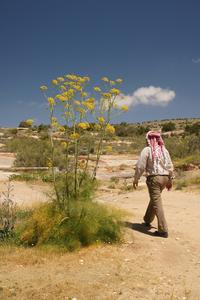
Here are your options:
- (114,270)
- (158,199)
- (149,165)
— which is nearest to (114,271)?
(114,270)

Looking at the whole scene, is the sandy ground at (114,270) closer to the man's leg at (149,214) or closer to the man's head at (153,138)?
the man's leg at (149,214)

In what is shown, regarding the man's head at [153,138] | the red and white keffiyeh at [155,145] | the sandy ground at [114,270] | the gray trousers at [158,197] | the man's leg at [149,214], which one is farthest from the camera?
the man's leg at [149,214]

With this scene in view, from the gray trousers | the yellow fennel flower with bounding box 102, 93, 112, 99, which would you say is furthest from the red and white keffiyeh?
the yellow fennel flower with bounding box 102, 93, 112, 99

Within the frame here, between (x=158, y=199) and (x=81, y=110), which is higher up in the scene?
(x=81, y=110)

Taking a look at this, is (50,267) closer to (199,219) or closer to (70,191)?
(70,191)

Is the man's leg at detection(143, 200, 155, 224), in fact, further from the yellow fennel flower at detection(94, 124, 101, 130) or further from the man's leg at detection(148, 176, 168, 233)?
the yellow fennel flower at detection(94, 124, 101, 130)

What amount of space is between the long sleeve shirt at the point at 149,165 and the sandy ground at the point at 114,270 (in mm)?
1002

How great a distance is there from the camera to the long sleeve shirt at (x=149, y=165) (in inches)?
271

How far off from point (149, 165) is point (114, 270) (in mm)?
2118

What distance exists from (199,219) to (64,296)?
4.83 meters

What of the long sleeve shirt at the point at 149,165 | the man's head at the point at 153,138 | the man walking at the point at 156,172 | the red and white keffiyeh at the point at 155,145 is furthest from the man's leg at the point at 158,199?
the man's head at the point at 153,138

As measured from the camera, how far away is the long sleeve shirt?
6891 mm

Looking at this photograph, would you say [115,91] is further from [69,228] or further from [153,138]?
[69,228]

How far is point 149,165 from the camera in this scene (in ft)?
22.9
